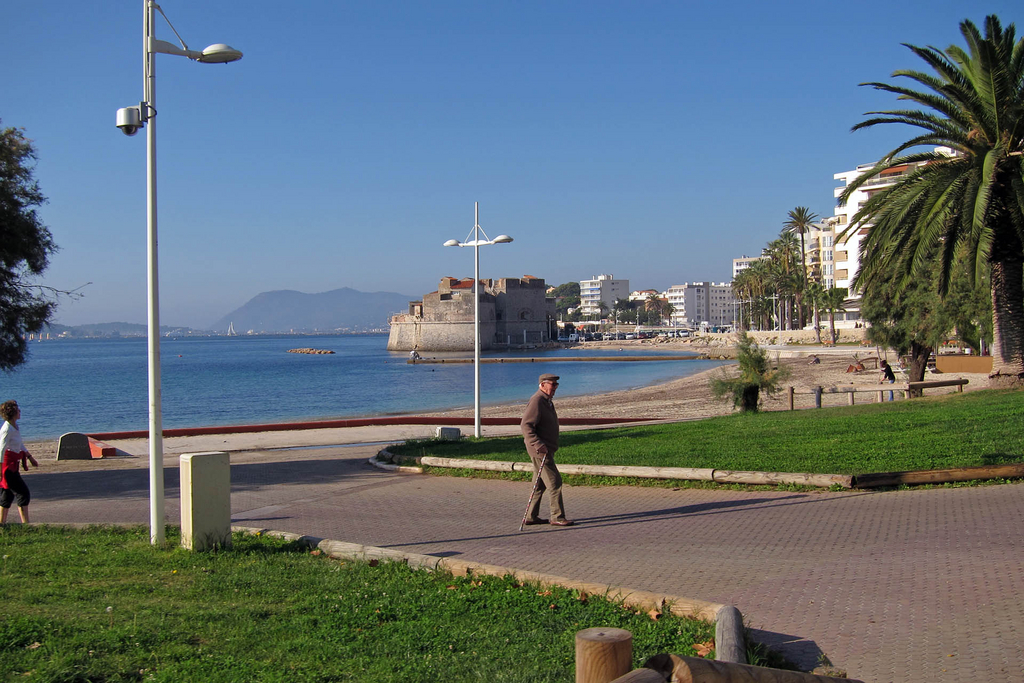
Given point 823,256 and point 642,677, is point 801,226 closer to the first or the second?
point 823,256

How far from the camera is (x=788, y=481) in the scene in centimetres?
1022

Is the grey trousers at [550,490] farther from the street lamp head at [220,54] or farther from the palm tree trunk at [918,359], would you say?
the palm tree trunk at [918,359]

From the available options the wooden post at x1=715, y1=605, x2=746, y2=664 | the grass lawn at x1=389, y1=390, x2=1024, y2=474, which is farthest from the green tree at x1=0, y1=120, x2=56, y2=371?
the wooden post at x1=715, y1=605, x2=746, y2=664

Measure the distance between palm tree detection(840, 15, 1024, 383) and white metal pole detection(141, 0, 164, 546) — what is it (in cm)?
1336

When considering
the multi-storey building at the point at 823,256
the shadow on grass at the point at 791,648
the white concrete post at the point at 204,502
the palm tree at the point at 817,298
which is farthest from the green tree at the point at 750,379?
the multi-storey building at the point at 823,256

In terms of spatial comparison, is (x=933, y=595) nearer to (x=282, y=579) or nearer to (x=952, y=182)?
(x=282, y=579)

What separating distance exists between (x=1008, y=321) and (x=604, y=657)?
59.1 feet

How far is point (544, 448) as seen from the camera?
28.8ft

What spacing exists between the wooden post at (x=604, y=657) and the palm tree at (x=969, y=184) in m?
14.7

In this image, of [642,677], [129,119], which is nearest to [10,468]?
[129,119]

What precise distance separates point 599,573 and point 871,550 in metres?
2.48

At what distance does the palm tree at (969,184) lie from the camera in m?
15.6

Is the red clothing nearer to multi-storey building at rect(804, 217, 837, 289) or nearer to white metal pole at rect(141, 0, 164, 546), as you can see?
white metal pole at rect(141, 0, 164, 546)

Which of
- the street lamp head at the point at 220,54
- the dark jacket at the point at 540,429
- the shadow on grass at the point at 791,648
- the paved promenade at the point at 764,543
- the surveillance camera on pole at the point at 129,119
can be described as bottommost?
the paved promenade at the point at 764,543
